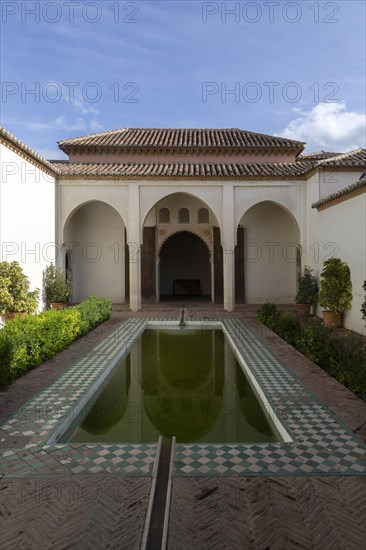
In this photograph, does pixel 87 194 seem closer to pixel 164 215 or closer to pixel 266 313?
pixel 164 215

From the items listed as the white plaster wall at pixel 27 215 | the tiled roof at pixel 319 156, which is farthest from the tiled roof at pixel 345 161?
the white plaster wall at pixel 27 215

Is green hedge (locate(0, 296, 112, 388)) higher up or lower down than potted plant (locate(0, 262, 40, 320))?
lower down

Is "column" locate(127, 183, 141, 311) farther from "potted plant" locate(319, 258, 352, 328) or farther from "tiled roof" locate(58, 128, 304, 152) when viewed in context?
"potted plant" locate(319, 258, 352, 328)

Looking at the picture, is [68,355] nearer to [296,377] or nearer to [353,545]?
[296,377]

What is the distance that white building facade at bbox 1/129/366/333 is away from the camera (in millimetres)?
12445

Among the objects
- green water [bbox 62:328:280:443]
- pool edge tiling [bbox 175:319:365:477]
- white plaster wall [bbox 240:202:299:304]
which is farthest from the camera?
white plaster wall [bbox 240:202:299:304]

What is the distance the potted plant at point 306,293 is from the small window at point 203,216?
520cm

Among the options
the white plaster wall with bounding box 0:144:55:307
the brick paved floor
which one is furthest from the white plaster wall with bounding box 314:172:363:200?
the brick paved floor

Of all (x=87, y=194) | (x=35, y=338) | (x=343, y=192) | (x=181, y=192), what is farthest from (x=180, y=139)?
(x=35, y=338)

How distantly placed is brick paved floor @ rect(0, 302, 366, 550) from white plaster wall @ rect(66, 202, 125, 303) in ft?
44.9

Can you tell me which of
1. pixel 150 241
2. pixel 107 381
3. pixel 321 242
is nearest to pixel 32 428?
pixel 107 381

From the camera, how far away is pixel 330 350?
7184mm

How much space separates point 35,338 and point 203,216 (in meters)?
11.2

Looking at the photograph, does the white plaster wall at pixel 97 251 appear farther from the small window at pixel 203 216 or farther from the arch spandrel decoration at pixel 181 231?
the small window at pixel 203 216
